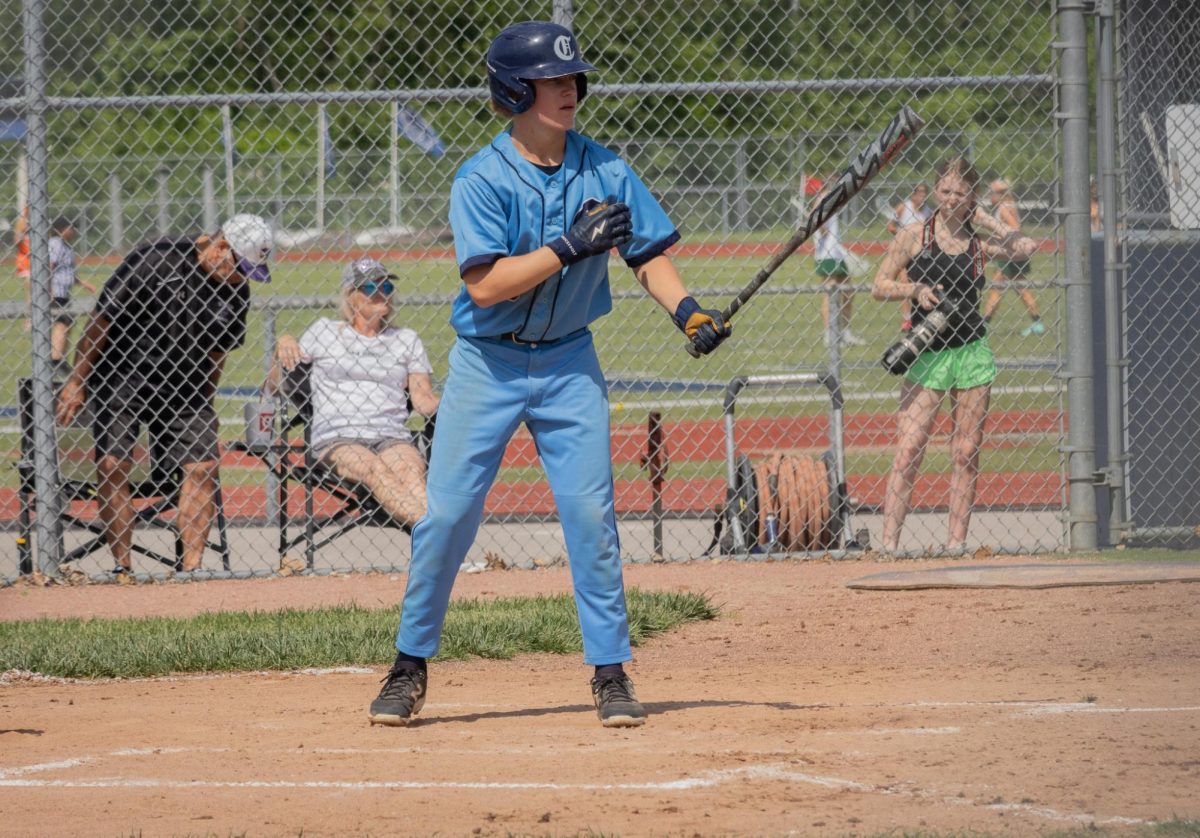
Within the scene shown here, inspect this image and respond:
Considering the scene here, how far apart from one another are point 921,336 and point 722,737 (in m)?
3.92

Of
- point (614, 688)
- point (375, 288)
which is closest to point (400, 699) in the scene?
point (614, 688)

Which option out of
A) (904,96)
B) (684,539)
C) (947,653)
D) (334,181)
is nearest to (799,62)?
Result: (904,96)

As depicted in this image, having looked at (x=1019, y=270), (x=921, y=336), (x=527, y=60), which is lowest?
(x=921, y=336)

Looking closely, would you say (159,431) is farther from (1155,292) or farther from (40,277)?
(1155,292)

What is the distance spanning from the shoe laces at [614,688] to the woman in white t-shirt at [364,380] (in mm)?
3373

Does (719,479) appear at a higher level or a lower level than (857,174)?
lower

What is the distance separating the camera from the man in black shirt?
809cm

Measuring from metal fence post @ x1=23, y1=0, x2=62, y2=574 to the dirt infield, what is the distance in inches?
86.7

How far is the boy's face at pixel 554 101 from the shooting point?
15.1ft

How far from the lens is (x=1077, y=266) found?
7.85 metres

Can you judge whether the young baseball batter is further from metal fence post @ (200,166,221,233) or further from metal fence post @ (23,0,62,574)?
metal fence post @ (200,166,221,233)

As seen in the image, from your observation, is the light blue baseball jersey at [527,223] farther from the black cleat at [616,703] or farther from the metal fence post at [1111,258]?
the metal fence post at [1111,258]

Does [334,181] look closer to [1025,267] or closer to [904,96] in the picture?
[904,96]

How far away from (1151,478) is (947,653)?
279cm
